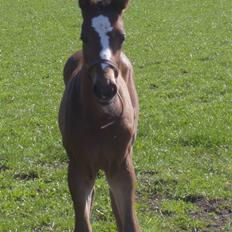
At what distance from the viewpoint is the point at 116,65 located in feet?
15.9

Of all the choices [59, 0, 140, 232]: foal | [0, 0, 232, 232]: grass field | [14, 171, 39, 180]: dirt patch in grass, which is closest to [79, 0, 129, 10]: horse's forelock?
[59, 0, 140, 232]: foal

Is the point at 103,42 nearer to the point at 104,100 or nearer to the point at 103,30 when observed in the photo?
the point at 103,30

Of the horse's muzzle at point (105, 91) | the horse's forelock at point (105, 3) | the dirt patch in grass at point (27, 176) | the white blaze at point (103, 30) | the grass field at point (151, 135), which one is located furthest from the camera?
the dirt patch in grass at point (27, 176)

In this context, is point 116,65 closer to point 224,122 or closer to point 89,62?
point 89,62

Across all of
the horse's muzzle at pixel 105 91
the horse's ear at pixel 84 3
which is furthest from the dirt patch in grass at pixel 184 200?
the horse's ear at pixel 84 3

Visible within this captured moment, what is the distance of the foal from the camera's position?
491 centimetres

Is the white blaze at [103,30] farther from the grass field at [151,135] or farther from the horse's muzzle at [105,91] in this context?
the grass field at [151,135]

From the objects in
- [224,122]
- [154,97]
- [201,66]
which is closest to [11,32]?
[201,66]

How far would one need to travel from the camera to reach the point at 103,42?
4867 millimetres

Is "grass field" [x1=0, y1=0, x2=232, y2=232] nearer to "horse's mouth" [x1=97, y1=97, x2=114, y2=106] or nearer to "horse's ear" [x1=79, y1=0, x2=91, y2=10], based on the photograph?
"horse's mouth" [x1=97, y1=97, x2=114, y2=106]

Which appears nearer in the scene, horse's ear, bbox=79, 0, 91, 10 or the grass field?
horse's ear, bbox=79, 0, 91, 10

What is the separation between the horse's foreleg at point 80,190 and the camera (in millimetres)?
5328

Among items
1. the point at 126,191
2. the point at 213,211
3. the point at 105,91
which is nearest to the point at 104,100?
the point at 105,91

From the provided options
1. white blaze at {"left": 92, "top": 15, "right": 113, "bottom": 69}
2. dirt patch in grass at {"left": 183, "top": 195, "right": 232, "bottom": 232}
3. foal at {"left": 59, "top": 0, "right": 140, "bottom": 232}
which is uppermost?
white blaze at {"left": 92, "top": 15, "right": 113, "bottom": 69}
